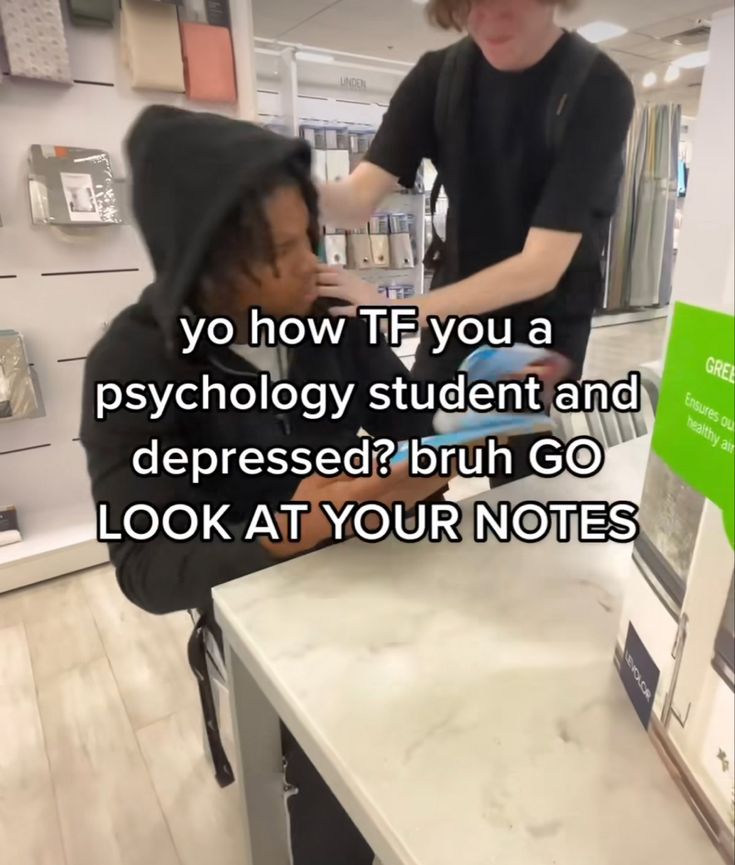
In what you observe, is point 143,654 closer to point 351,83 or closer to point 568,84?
point 351,83

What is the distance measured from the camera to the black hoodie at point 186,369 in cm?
51

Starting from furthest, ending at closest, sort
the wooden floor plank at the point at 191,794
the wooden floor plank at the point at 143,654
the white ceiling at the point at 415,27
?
the wooden floor plank at the point at 143,654 → the wooden floor plank at the point at 191,794 → the white ceiling at the point at 415,27

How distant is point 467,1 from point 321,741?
0.57 meters

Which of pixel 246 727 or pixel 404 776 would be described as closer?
pixel 404 776

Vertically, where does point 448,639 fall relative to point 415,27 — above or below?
below

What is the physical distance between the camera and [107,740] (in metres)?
1.15

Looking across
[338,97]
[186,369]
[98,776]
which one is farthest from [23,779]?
[338,97]

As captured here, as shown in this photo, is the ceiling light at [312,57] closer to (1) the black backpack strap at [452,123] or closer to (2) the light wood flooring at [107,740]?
(1) the black backpack strap at [452,123]

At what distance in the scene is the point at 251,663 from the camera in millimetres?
456

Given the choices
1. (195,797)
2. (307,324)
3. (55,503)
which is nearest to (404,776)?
(307,324)

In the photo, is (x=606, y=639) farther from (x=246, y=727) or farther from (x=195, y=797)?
(x=195, y=797)

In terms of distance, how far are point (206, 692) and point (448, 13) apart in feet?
2.69

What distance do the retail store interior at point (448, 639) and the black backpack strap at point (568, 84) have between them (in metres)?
0.01

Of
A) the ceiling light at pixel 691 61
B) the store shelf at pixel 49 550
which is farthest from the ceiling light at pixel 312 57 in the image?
the store shelf at pixel 49 550
